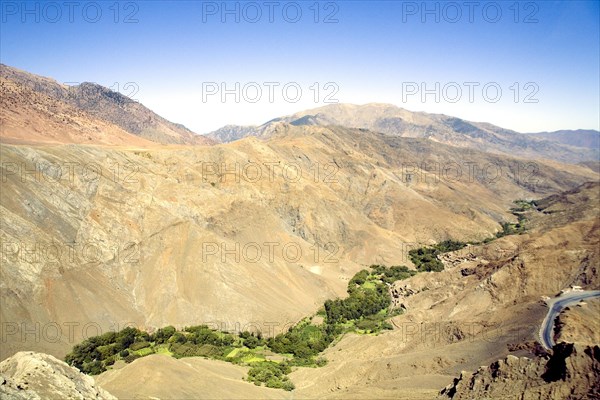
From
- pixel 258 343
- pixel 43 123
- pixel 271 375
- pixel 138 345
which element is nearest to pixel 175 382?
pixel 271 375

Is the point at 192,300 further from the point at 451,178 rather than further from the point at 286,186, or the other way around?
the point at 451,178

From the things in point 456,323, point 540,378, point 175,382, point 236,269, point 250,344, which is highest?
point 236,269

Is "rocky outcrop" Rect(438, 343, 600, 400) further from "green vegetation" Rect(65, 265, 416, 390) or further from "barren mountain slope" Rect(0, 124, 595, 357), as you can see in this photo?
"barren mountain slope" Rect(0, 124, 595, 357)

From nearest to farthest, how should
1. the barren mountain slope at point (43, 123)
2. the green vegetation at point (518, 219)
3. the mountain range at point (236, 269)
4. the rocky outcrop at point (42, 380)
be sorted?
the rocky outcrop at point (42, 380)
the mountain range at point (236, 269)
the barren mountain slope at point (43, 123)
the green vegetation at point (518, 219)

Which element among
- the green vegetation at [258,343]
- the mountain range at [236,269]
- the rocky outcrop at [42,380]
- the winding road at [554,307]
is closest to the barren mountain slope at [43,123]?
the mountain range at [236,269]

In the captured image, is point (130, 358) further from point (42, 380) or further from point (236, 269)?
point (42, 380)

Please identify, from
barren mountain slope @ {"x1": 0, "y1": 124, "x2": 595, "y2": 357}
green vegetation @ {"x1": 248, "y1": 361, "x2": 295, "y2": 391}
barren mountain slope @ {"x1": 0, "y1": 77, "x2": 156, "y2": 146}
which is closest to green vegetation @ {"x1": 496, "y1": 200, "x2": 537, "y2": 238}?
barren mountain slope @ {"x1": 0, "y1": 124, "x2": 595, "y2": 357}

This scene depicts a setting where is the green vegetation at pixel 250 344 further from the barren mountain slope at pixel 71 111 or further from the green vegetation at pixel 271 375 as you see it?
the barren mountain slope at pixel 71 111
